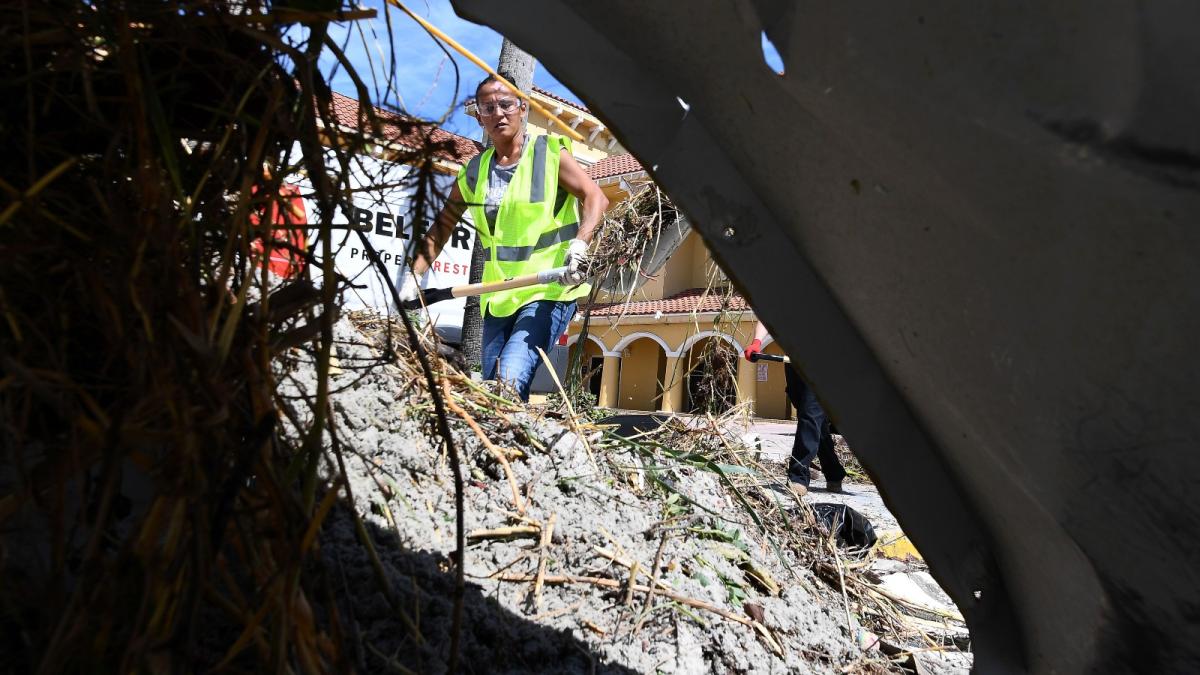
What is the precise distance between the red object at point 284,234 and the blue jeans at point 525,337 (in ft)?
7.99

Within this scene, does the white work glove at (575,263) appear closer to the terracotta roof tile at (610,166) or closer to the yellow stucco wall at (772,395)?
the terracotta roof tile at (610,166)

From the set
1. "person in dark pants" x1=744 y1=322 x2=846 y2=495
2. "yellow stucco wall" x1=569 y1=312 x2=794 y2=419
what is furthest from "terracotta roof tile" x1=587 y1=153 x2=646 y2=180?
"person in dark pants" x1=744 y1=322 x2=846 y2=495

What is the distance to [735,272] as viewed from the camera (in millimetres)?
1202

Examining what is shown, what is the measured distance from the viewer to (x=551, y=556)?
2.01 metres

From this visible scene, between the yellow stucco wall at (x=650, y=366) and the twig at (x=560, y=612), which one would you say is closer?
the twig at (x=560, y=612)

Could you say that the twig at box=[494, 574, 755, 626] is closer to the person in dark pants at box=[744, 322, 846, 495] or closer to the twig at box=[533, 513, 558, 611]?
the twig at box=[533, 513, 558, 611]

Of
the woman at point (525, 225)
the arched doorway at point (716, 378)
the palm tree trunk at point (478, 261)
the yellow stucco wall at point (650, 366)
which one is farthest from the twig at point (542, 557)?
the yellow stucco wall at point (650, 366)

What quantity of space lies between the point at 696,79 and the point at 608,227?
138 inches

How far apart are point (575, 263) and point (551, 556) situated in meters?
Answer: 1.83

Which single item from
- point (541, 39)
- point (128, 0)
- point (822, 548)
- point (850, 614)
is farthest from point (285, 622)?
point (822, 548)

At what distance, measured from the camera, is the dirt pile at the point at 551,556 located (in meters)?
1.59

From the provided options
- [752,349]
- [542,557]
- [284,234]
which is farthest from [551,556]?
[752,349]

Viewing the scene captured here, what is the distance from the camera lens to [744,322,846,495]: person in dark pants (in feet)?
17.0

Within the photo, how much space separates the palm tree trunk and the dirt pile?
3.60 metres
